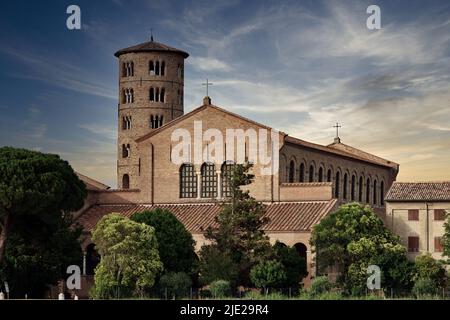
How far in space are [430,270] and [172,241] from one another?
13466mm

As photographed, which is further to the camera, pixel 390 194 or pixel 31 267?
pixel 390 194

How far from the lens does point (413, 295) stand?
56094 millimetres

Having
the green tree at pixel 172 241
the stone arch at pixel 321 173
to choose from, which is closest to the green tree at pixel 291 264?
the green tree at pixel 172 241

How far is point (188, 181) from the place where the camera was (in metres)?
72.4


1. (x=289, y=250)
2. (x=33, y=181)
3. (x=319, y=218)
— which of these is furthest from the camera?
(x=319, y=218)

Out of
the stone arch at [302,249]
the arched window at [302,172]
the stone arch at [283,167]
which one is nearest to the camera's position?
the stone arch at [302,249]

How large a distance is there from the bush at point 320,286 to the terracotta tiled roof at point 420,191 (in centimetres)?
1081

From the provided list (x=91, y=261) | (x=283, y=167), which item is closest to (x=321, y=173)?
(x=283, y=167)

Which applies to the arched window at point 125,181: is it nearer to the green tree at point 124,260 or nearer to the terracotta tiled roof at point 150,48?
the terracotta tiled roof at point 150,48

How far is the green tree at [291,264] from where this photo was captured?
58.2 meters

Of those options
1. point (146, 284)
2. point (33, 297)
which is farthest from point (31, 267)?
point (146, 284)
